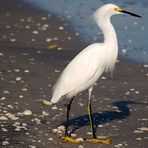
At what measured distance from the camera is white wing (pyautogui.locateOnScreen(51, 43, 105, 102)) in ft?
24.0

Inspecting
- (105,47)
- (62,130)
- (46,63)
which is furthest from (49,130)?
(46,63)

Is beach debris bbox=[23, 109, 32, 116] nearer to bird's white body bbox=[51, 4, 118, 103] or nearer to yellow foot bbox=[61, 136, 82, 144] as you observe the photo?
bird's white body bbox=[51, 4, 118, 103]

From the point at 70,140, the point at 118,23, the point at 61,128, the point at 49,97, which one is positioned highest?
the point at 118,23

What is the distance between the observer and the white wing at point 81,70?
7.33 metres

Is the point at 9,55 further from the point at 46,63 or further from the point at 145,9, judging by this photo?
the point at 145,9

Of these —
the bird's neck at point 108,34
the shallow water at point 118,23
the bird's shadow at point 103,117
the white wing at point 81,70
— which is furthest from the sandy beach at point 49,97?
the bird's neck at point 108,34

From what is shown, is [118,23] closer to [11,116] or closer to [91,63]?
[11,116]

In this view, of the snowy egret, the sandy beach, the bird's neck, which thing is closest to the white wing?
the snowy egret

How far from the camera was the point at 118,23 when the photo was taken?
14344 mm

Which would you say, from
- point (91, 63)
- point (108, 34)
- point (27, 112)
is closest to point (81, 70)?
point (91, 63)

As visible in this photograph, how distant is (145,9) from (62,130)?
851 centimetres

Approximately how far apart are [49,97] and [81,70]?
1.78m

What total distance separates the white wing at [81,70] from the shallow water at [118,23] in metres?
4.19

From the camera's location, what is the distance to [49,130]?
759 cm
